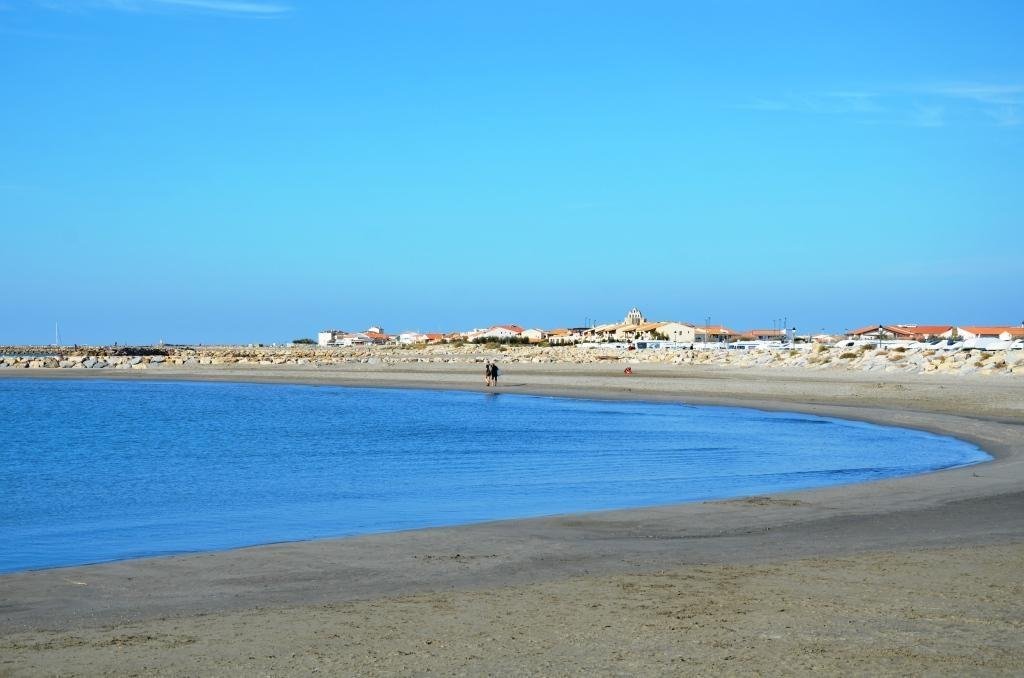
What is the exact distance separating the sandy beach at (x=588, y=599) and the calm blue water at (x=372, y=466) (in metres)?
1.91

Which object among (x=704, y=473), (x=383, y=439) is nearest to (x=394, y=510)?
(x=704, y=473)

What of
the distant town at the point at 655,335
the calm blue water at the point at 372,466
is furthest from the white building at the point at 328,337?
the calm blue water at the point at 372,466

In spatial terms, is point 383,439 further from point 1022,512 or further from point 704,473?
point 1022,512

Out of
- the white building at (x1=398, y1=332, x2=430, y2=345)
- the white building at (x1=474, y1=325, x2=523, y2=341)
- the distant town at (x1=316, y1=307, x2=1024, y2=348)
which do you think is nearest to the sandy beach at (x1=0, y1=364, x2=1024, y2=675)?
the distant town at (x1=316, y1=307, x2=1024, y2=348)

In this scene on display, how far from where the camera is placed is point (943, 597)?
6.82 meters

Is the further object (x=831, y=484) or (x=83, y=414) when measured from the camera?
(x=83, y=414)

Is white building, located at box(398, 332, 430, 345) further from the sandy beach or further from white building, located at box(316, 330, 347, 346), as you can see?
the sandy beach

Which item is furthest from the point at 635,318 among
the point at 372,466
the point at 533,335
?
the point at 372,466

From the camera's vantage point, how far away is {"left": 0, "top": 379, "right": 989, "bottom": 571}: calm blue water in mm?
11891

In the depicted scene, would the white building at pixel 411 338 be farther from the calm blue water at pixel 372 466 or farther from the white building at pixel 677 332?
the calm blue water at pixel 372 466

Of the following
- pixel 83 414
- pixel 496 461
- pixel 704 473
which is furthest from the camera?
pixel 83 414

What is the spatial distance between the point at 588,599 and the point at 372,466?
12.0 meters

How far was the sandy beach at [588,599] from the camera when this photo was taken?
18.3 ft

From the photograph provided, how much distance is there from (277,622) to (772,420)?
23.5 metres
